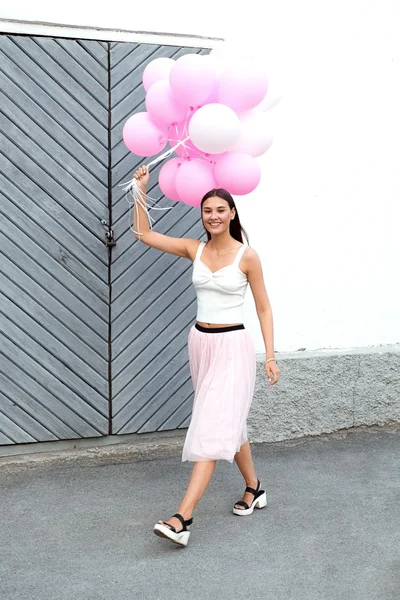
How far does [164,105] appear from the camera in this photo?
15.2 ft

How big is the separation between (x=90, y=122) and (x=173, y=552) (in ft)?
9.08

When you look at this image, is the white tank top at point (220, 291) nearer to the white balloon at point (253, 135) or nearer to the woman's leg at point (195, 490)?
the white balloon at point (253, 135)

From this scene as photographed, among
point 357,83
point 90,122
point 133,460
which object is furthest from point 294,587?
point 357,83

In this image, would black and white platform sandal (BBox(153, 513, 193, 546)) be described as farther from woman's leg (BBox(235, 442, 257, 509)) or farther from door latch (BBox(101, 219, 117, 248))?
door latch (BBox(101, 219, 117, 248))

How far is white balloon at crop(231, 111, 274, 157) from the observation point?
470cm

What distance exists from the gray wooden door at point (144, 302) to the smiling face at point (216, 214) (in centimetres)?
130

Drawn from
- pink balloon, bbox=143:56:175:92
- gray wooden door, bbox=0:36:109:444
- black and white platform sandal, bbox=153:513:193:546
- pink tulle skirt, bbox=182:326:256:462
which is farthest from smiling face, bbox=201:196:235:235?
black and white platform sandal, bbox=153:513:193:546

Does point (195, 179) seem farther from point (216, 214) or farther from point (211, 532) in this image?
point (211, 532)

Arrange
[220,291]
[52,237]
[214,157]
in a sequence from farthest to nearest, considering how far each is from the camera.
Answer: [52,237], [220,291], [214,157]

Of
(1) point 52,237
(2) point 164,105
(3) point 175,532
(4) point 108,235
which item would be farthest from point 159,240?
(3) point 175,532

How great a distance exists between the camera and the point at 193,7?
596 centimetres

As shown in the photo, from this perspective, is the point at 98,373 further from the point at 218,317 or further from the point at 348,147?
the point at 348,147

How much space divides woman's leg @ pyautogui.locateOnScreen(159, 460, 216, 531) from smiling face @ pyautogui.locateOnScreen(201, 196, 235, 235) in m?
1.22

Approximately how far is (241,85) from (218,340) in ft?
4.38
